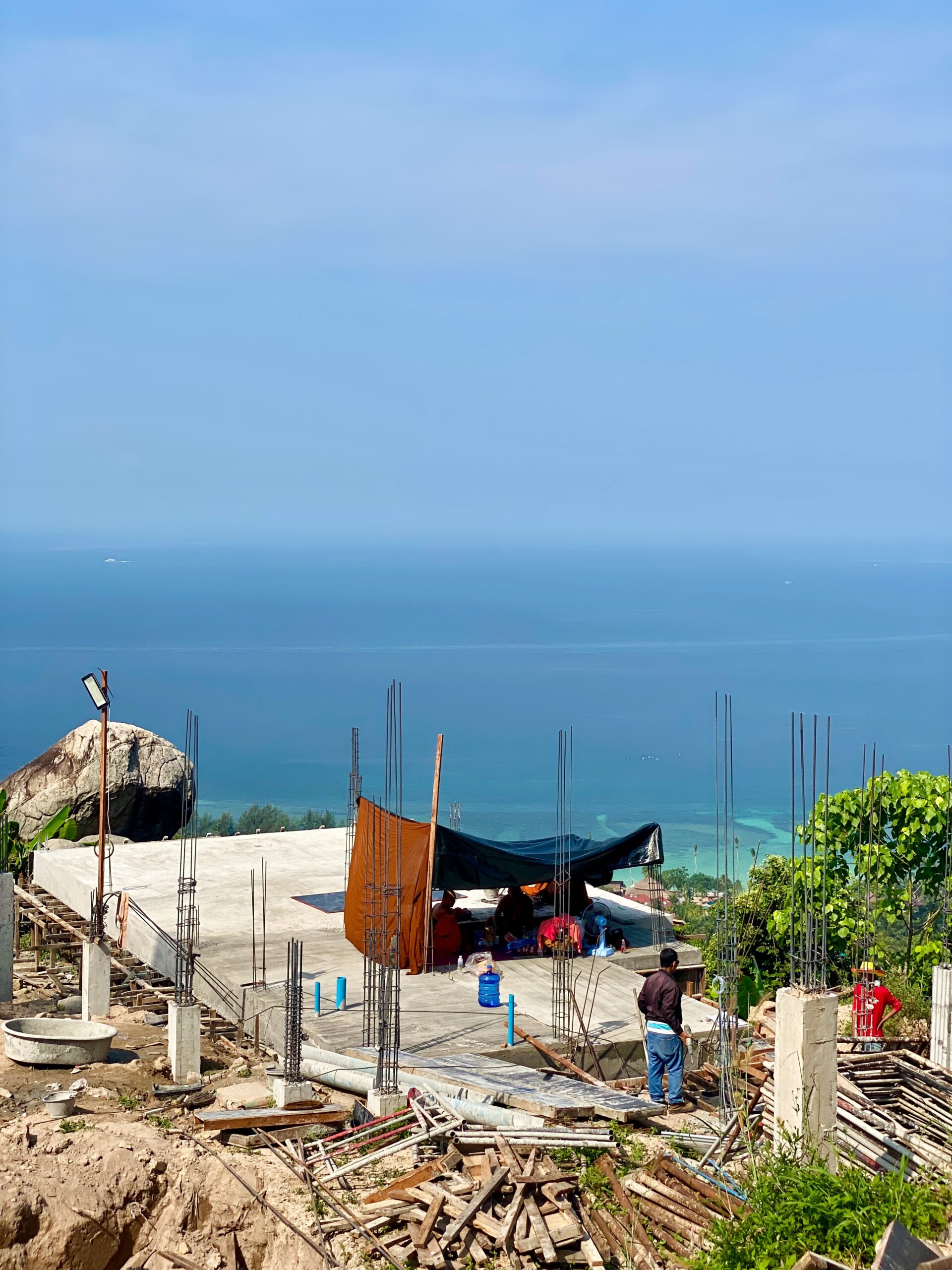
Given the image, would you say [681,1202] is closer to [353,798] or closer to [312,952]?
[312,952]

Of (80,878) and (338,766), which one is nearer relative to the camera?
(80,878)

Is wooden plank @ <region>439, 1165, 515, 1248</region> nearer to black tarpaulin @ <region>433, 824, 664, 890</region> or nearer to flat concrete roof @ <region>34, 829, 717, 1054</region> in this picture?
flat concrete roof @ <region>34, 829, 717, 1054</region>

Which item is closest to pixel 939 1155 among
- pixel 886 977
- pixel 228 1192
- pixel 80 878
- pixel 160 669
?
pixel 228 1192

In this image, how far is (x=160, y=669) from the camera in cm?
13212

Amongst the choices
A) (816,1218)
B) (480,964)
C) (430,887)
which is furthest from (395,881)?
(816,1218)

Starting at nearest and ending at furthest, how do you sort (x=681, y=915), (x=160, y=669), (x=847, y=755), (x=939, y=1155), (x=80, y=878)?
(x=939, y=1155) < (x=80, y=878) < (x=681, y=915) < (x=847, y=755) < (x=160, y=669)

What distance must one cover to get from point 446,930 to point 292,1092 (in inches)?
193

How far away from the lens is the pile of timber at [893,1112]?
9.05 m

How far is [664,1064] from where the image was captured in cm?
1092

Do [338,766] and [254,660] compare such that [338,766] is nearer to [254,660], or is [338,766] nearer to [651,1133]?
[254,660]

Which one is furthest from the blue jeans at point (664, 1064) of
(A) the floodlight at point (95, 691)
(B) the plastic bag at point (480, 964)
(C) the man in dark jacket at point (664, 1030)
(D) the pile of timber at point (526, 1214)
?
(A) the floodlight at point (95, 691)

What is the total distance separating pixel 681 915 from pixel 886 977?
29.6 ft

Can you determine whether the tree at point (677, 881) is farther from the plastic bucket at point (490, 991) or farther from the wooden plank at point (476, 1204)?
the wooden plank at point (476, 1204)

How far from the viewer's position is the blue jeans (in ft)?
35.5
